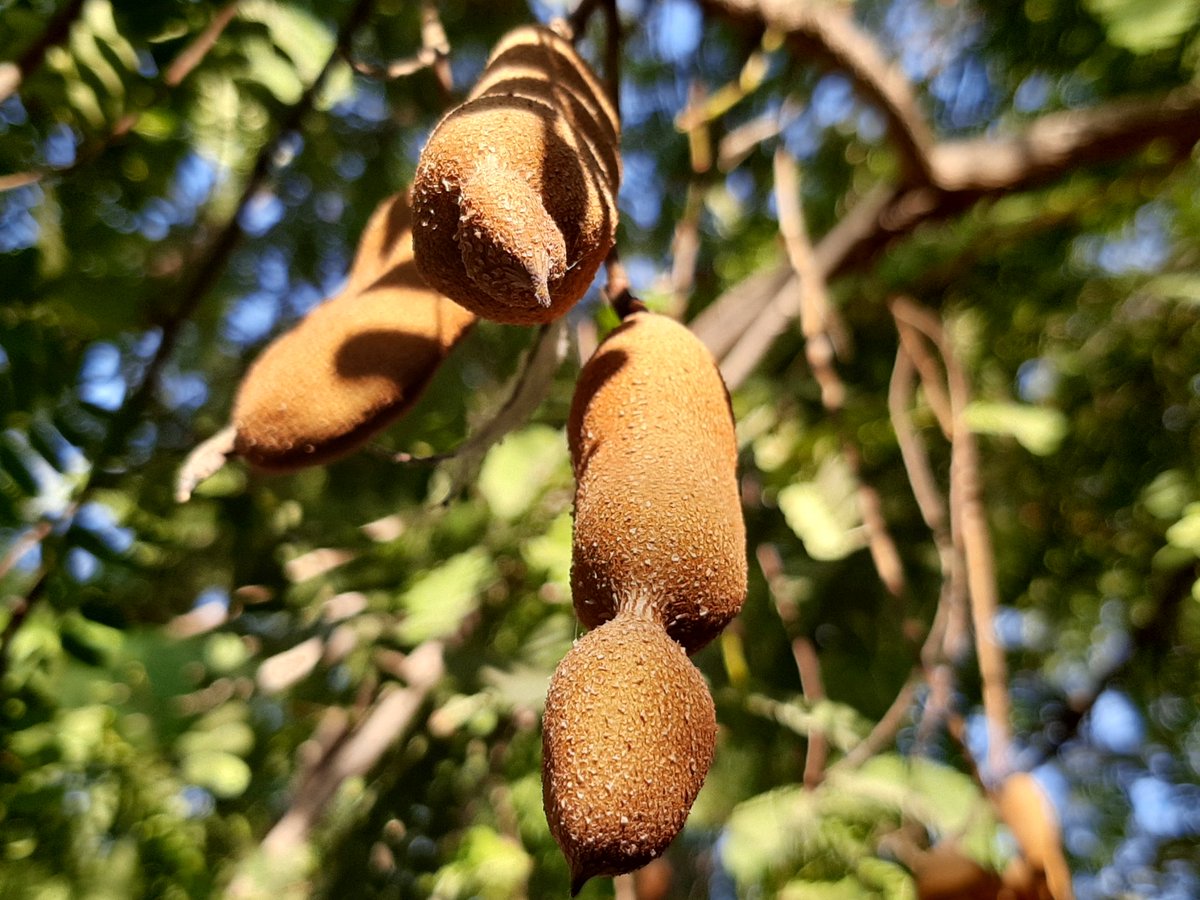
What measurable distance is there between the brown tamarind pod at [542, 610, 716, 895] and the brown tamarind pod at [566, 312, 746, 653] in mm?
47

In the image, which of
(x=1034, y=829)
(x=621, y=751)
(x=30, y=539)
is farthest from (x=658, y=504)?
(x=30, y=539)

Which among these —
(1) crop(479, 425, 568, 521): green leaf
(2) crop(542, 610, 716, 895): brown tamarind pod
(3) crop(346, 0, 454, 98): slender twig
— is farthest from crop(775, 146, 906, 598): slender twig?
(2) crop(542, 610, 716, 895): brown tamarind pod

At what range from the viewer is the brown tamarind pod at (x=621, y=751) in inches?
15.2

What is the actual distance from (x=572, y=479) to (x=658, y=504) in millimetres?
673

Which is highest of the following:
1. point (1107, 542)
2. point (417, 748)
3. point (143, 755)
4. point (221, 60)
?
point (221, 60)

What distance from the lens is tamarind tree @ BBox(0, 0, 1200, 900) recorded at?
3.27 ft

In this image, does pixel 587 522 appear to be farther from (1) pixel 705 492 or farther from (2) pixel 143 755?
(2) pixel 143 755

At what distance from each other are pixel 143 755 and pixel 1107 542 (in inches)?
52.2

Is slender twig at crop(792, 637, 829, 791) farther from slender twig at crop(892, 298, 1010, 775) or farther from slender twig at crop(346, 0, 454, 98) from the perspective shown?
slender twig at crop(346, 0, 454, 98)

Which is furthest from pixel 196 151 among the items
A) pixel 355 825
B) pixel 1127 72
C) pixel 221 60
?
pixel 1127 72

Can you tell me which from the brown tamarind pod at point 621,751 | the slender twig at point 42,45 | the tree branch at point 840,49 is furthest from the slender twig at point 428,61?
the brown tamarind pod at point 621,751

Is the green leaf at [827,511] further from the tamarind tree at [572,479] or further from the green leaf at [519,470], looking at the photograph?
the green leaf at [519,470]

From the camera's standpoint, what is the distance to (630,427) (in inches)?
20.9

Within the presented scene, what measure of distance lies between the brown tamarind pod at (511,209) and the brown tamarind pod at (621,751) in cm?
17
